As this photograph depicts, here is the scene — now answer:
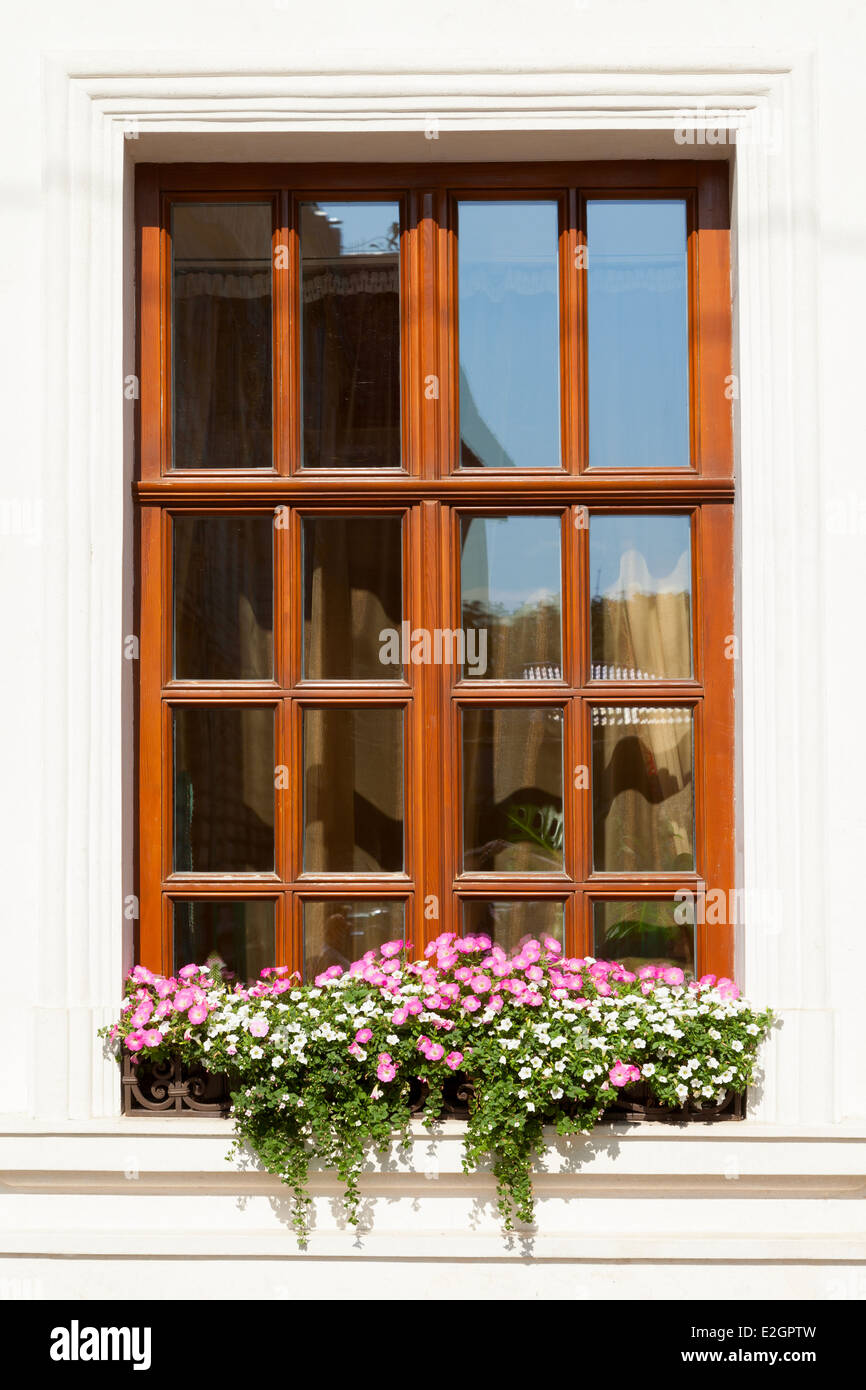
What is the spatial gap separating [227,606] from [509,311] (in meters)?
1.21

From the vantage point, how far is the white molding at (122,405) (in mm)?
2939

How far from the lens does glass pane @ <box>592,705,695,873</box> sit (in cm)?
312

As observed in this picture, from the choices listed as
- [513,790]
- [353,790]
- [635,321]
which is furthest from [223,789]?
[635,321]

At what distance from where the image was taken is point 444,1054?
2.80 meters

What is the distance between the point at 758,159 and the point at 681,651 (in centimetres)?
138

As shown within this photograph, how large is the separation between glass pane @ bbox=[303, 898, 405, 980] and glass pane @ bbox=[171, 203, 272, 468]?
1.33 metres

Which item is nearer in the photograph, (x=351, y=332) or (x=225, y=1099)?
(x=225, y=1099)

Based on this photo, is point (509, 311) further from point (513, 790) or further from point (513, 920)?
point (513, 920)

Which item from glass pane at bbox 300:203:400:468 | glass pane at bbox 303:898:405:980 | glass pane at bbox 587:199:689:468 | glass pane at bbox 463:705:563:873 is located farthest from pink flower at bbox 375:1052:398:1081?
glass pane at bbox 587:199:689:468

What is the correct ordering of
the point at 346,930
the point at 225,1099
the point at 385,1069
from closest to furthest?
the point at 385,1069, the point at 225,1099, the point at 346,930

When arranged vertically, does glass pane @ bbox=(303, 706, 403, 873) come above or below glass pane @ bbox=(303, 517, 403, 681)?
below

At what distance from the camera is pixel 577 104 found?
2.98 metres

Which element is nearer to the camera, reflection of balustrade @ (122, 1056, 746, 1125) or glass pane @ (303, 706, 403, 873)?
reflection of balustrade @ (122, 1056, 746, 1125)

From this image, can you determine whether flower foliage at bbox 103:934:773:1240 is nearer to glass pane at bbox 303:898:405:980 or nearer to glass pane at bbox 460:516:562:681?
glass pane at bbox 303:898:405:980
